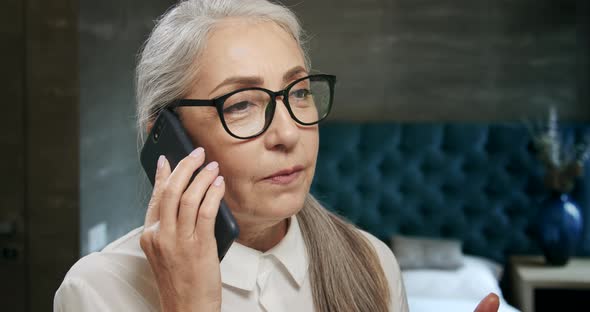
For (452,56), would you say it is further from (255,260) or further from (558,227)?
(255,260)

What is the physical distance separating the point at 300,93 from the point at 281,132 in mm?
101

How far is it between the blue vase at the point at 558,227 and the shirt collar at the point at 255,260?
3.11 m

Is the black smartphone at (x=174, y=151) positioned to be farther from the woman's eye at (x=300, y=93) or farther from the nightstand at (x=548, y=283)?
the nightstand at (x=548, y=283)

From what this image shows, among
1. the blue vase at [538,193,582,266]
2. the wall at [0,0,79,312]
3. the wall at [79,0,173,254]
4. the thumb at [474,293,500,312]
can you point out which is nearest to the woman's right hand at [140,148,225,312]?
the thumb at [474,293,500,312]

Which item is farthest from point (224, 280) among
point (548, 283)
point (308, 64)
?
point (548, 283)

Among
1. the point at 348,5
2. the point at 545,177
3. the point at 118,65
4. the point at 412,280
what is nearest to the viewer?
the point at 118,65

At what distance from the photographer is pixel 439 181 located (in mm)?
4129

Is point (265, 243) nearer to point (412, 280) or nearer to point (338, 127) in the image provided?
point (412, 280)

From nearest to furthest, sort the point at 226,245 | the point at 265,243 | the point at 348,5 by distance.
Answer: the point at 226,245 → the point at 265,243 → the point at 348,5

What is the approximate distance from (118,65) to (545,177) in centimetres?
245

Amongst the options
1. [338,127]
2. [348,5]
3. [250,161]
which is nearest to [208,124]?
[250,161]

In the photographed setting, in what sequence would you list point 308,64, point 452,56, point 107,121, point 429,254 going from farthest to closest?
point 452,56 → point 429,254 → point 107,121 → point 308,64

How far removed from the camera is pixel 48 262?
275 centimetres

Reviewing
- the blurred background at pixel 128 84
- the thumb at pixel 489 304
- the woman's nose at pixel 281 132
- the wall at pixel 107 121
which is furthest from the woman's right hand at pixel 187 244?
the wall at pixel 107 121
